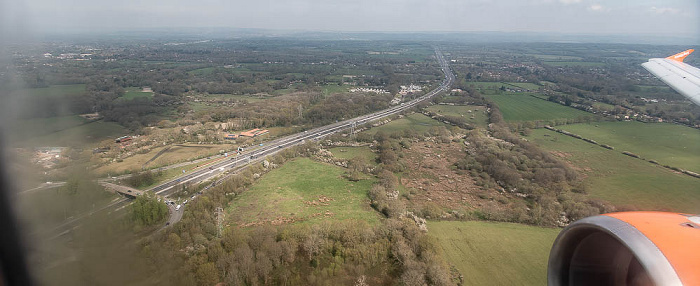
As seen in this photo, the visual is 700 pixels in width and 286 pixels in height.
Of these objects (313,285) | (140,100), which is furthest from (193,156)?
(313,285)

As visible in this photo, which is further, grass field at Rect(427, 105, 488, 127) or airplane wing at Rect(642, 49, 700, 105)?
grass field at Rect(427, 105, 488, 127)

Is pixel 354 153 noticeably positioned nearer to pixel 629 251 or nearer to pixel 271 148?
pixel 271 148

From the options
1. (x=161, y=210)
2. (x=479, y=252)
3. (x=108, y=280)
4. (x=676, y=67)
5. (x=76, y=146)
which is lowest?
(x=479, y=252)

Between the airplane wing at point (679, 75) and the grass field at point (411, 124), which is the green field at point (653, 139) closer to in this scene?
the grass field at point (411, 124)

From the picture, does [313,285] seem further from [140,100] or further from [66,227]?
[140,100]

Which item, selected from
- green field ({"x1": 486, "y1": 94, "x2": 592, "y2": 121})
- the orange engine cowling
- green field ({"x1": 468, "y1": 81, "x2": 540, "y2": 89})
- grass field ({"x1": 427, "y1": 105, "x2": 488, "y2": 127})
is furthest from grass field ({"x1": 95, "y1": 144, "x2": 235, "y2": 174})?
green field ({"x1": 468, "y1": 81, "x2": 540, "y2": 89})

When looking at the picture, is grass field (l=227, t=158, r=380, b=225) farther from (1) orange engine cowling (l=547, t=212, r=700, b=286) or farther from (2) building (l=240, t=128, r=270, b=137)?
(1) orange engine cowling (l=547, t=212, r=700, b=286)
